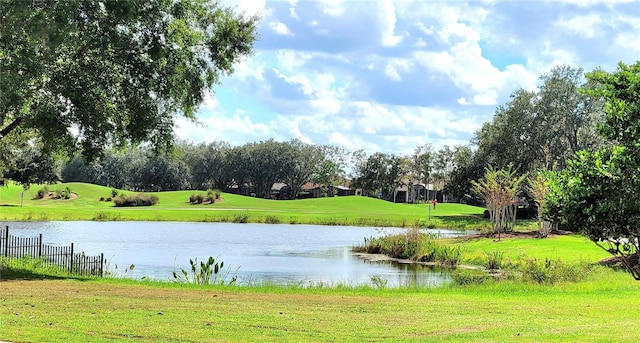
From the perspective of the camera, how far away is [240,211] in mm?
79938

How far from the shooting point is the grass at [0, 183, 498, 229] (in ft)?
220

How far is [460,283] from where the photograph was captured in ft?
70.4

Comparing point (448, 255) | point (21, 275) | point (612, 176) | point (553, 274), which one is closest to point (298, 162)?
point (448, 255)

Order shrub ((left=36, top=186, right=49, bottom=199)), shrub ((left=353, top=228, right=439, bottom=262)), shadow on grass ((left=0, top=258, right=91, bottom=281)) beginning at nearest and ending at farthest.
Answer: shadow on grass ((left=0, top=258, right=91, bottom=281))
shrub ((left=353, top=228, right=439, bottom=262))
shrub ((left=36, top=186, right=49, bottom=199))

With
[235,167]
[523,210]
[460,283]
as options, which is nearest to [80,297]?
[460,283]

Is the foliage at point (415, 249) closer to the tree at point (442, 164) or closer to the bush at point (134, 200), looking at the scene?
the bush at point (134, 200)

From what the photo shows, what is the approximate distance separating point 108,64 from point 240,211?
61.2 meters

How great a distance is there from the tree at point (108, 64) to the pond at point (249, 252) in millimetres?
6559

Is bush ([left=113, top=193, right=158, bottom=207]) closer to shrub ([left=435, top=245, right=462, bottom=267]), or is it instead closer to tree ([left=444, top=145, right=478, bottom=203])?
tree ([left=444, top=145, right=478, bottom=203])

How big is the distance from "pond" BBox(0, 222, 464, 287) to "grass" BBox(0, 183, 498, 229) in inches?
431

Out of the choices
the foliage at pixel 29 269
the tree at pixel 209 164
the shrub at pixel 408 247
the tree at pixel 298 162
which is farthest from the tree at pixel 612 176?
→ the tree at pixel 209 164

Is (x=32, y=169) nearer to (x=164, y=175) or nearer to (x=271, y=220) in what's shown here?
(x=271, y=220)

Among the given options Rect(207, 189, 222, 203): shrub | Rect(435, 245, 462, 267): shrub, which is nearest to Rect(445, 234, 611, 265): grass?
Rect(435, 245, 462, 267): shrub

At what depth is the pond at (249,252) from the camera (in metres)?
A: 25.8
